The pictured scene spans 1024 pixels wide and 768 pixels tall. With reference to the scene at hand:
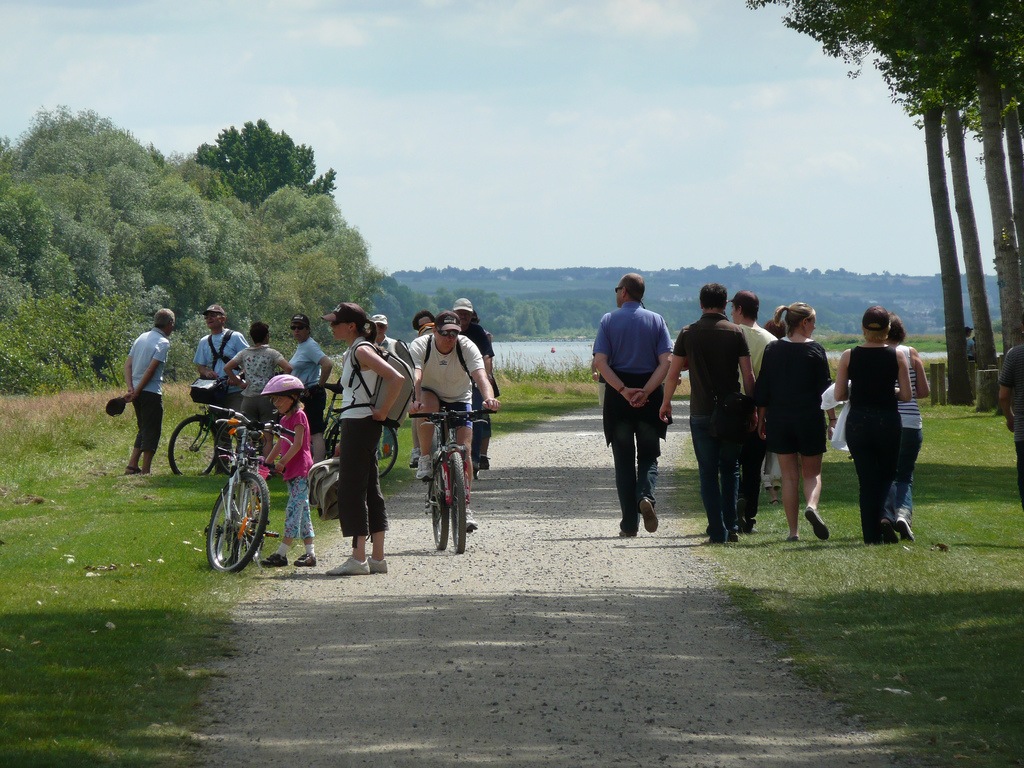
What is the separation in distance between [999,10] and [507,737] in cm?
2046

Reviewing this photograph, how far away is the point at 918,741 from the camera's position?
18.3 feet

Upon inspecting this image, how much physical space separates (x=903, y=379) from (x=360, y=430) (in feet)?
13.4

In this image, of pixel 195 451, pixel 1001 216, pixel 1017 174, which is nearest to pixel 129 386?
pixel 195 451

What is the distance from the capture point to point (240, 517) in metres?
9.99

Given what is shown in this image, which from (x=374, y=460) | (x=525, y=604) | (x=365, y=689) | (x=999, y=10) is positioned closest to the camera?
(x=365, y=689)

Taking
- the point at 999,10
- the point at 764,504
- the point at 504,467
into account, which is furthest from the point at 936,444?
the point at 764,504

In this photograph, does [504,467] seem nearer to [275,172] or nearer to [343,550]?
[343,550]

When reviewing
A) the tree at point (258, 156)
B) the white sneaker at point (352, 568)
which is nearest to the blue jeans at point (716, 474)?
the white sneaker at point (352, 568)

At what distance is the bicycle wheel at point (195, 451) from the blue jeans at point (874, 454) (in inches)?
356

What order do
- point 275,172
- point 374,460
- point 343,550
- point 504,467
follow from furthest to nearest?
point 275,172 → point 504,467 → point 343,550 → point 374,460

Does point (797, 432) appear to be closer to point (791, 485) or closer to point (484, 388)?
point (791, 485)

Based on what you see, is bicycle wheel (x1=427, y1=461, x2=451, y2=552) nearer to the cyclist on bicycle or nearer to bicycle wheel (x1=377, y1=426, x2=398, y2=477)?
the cyclist on bicycle

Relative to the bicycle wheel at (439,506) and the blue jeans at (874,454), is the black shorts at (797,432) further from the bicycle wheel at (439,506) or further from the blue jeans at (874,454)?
the bicycle wheel at (439,506)

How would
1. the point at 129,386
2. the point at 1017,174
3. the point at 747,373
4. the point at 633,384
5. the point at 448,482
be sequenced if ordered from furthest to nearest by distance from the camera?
the point at 1017,174 < the point at 129,386 < the point at 633,384 < the point at 747,373 < the point at 448,482
